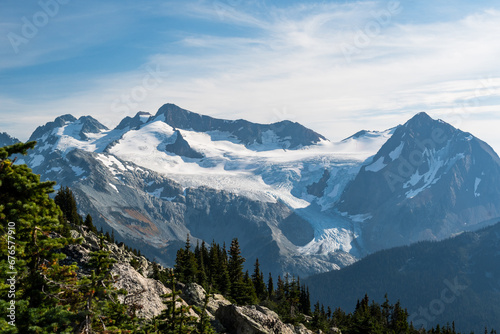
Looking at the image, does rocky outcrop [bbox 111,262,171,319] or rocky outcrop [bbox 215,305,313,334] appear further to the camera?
rocky outcrop [bbox 215,305,313,334]

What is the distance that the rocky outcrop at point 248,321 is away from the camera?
45.8 meters

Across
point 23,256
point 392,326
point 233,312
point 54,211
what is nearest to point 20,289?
point 23,256

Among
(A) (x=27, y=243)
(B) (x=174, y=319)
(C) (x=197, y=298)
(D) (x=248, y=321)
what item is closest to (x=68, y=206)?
(C) (x=197, y=298)

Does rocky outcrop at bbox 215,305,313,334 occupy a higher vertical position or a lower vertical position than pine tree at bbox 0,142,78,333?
lower

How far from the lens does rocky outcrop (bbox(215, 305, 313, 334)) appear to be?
150ft

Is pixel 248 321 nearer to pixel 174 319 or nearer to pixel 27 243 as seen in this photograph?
pixel 174 319

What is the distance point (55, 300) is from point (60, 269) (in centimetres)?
205

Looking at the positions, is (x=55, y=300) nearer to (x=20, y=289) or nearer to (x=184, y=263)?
(x=20, y=289)

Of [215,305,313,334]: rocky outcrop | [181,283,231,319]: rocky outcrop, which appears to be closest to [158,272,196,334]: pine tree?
[215,305,313,334]: rocky outcrop

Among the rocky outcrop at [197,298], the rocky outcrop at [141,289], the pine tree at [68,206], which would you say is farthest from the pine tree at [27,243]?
the pine tree at [68,206]

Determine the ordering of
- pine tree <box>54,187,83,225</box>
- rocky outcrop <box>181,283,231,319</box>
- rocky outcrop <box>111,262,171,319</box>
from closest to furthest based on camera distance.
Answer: rocky outcrop <box>111,262,171,319</box> < rocky outcrop <box>181,283,231,319</box> < pine tree <box>54,187,83,225</box>

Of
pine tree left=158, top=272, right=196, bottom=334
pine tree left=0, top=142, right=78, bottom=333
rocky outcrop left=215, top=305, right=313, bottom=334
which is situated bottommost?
rocky outcrop left=215, top=305, right=313, bottom=334

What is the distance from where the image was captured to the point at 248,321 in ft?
151

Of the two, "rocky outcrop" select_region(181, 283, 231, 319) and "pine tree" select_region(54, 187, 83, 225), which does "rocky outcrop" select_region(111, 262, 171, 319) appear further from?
"pine tree" select_region(54, 187, 83, 225)
